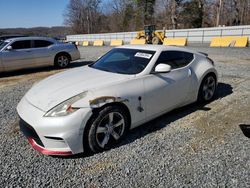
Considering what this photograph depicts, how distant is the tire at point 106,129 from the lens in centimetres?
299

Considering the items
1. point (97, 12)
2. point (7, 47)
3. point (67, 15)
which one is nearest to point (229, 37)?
point (7, 47)

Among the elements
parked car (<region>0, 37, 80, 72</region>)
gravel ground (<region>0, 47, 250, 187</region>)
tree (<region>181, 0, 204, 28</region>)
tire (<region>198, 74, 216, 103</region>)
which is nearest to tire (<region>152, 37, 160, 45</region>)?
parked car (<region>0, 37, 80, 72</region>)

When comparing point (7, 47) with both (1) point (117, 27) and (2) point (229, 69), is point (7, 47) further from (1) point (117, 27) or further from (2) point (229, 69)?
(1) point (117, 27)

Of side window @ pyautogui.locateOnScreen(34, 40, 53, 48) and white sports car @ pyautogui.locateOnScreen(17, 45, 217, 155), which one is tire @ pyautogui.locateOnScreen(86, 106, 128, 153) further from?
side window @ pyautogui.locateOnScreen(34, 40, 53, 48)

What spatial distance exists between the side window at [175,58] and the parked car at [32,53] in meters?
6.76

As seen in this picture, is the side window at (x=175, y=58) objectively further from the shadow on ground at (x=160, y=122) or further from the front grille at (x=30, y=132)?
the front grille at (x=30, y=132)

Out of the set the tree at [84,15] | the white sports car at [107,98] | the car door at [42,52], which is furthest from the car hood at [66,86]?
the tree at [84,15]

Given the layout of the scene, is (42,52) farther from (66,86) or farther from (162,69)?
(162,69)

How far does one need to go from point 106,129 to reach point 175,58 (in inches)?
79.1

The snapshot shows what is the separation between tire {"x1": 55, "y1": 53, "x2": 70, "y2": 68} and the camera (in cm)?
1002

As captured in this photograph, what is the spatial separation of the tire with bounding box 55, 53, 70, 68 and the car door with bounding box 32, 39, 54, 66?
→ 29 centimetres

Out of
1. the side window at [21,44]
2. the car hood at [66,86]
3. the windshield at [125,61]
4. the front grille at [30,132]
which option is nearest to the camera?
the front grille at [30,132]

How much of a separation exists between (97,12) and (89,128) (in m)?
64.4

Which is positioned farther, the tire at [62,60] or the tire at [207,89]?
the tire at [62,60]
